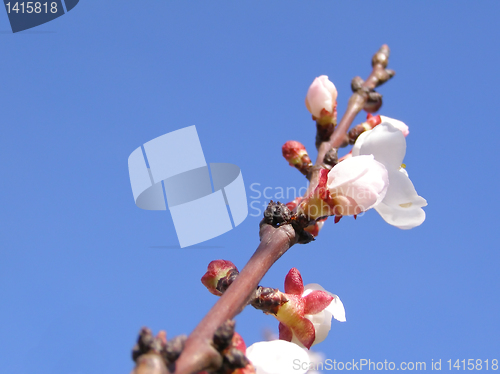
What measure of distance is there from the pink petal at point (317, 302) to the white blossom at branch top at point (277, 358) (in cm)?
22

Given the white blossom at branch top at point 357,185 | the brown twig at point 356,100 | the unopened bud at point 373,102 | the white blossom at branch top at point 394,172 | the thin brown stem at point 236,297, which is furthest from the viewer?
the unopened bud at point 373,102

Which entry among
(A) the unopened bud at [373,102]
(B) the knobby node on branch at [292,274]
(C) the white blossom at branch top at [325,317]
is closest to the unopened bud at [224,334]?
(B) the knobby node on branch at [292,274]

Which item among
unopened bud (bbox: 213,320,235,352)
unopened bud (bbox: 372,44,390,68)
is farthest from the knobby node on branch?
unopened bud (bbox: 372,44,390,68)

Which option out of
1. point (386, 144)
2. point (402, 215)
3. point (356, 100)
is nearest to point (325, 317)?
point (402, 215)

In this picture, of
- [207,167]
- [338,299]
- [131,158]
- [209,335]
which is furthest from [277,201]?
[131,158]

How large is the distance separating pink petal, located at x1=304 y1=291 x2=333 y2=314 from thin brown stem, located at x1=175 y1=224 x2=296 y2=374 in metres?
0.23

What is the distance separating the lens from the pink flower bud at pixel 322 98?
5.97ft

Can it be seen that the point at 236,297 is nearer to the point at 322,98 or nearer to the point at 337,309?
the point at 337,309

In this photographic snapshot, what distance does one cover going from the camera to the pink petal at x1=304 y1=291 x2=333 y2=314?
1361 mm

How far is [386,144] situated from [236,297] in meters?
0.78

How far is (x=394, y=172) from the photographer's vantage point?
1.44m

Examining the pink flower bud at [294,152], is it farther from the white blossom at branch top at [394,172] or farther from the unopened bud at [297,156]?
the white blossom at branch top at [394,172]

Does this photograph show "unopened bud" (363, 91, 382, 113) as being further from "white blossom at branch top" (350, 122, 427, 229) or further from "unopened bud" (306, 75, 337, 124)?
"white blossom at branch top" (350, 122, 427, 229)

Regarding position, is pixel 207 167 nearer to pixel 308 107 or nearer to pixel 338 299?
pixel 308 107
